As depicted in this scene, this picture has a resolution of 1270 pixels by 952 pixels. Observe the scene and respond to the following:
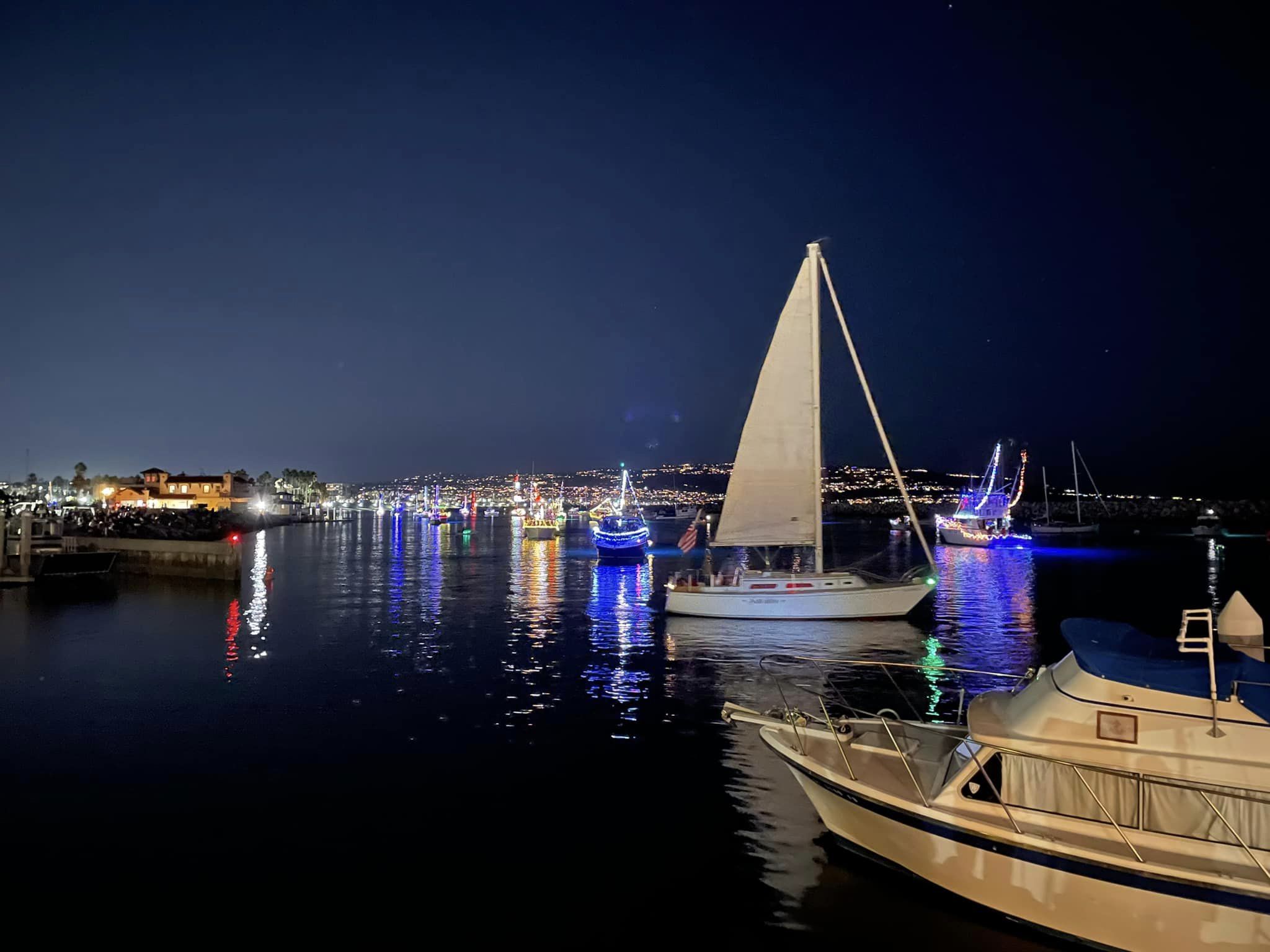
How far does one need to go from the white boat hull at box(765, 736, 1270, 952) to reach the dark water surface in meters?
0.60

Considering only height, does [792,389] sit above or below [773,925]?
above

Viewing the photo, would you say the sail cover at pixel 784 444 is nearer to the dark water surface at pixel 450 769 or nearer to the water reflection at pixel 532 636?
the dark water surface at pixel 450 769

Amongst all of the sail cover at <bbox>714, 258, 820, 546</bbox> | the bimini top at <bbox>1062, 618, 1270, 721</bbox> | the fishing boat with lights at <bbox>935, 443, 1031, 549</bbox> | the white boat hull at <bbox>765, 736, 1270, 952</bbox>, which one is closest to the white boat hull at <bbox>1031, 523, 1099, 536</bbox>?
the fishing boat with lights at <bbox>935, 443, 1031, 549</bbox>

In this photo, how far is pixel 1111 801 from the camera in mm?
9195

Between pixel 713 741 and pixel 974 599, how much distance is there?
1353 inches

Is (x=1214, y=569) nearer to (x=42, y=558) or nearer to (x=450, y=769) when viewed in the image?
(x=450, y=769)

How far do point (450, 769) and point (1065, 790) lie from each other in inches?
435

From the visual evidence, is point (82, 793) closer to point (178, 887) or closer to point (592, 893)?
point (178, 887)

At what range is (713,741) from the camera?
1809 cm

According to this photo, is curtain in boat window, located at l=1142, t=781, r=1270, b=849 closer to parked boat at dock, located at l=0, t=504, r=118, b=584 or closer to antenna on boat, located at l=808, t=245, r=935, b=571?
antenna on boat, located at l=808, t=245, r=935, b=571

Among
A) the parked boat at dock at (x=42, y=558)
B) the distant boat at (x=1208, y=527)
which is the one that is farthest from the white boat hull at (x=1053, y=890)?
the distant boat at (x=1208, y=527)

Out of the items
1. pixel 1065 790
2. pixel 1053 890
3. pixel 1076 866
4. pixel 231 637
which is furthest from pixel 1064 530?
pixel 1076 866

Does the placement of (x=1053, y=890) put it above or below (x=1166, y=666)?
below

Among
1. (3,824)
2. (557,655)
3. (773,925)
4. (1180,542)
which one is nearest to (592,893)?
(773,925)
